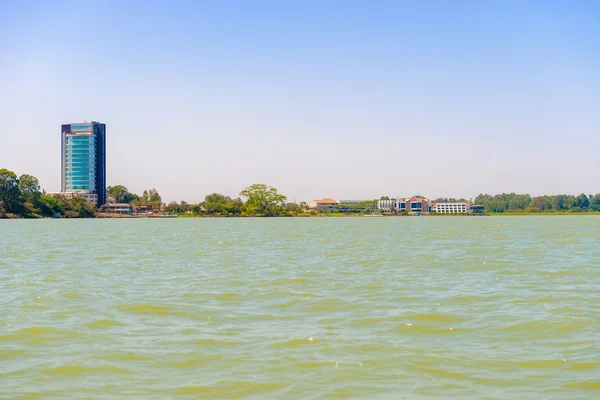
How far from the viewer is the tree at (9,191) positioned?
503 ft

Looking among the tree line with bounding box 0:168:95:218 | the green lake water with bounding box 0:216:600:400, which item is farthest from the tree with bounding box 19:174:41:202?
the green lake water with bounding box 0:216:600:400

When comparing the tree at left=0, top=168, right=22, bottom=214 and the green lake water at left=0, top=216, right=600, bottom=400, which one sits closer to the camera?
Result: the green lake water at left=0, top=216, right=600, bottom=400

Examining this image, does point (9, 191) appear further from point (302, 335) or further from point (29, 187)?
point (302, 335)

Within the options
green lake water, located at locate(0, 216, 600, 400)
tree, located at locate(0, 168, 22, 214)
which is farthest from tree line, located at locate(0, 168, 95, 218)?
green lake water, located at locate(0, 216, 600, 400)

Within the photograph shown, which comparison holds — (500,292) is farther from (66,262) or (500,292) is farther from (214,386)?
(66,262)

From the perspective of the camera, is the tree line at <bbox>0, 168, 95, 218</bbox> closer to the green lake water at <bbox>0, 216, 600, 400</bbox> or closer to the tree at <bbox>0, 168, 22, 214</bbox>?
the tree at <bbox>0, 168, 22, 214</bbox>

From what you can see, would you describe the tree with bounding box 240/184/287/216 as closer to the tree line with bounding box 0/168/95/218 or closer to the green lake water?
the tree line with bounding box 0/168/95/218

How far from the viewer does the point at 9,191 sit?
505 ft

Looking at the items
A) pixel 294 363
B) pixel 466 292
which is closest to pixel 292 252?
pixel 466 292

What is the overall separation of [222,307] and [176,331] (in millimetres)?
2763

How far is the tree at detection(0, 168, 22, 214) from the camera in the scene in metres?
153

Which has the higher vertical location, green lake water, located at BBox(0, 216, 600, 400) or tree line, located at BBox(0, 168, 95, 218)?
tree line, located at BBox(0, 168, 95, 218)

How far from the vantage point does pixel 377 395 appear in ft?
26.5

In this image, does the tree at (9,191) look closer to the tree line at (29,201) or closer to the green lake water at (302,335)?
the tree line at (29,201)
